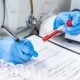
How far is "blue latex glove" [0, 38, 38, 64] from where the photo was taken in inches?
27.5

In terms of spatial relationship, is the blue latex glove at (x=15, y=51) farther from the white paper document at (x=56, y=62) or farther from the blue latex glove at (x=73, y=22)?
the blue latex glove at (x=73, y=22)

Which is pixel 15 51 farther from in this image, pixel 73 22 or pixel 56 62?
pixel 73 22

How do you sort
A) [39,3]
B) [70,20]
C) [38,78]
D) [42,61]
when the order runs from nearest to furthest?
[38,78] → [42,61] → [70,20] → [39,3]

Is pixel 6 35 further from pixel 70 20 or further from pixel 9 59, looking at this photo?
pixel 70 20

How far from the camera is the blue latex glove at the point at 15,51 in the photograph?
698 mm

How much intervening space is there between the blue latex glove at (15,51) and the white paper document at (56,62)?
0.14ft

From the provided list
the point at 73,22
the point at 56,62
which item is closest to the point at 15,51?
the point at 56,62

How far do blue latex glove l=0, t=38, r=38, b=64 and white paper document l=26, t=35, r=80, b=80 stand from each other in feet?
0.14

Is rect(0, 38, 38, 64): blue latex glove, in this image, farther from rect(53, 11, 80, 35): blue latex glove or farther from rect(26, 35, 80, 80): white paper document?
rect(53, 11, 80, 35): blue latex glove

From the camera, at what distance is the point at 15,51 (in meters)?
0.70

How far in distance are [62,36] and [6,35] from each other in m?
0.31

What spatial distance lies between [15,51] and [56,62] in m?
0.17

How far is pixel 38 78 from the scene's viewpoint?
0.62 meters

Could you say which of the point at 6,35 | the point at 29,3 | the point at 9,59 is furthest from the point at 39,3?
the point at 9,59
